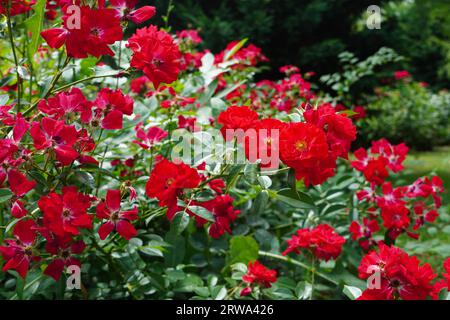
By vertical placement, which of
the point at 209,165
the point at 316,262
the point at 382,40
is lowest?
the point at 316,262

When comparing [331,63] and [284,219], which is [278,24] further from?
[284,219]

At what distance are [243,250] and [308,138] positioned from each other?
0.93 metres

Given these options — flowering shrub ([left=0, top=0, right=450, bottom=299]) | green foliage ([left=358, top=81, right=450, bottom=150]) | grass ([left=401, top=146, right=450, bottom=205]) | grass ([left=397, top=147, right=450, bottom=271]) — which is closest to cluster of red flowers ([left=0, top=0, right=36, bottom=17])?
flowering shrub ([left=0, top=0, right=450, bottom=299])

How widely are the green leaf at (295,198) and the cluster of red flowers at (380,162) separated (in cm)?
81

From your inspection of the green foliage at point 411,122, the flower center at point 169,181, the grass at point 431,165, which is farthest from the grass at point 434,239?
the green foliage at point 411,122

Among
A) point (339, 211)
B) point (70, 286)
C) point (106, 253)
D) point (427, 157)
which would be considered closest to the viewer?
point (70, 286)

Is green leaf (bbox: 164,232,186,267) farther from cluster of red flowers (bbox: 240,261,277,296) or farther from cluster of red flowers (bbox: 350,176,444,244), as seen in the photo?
cluster of red flowers (bbox: 350,176,444,244)

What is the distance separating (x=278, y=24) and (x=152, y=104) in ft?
15.3

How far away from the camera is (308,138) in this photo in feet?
3.22

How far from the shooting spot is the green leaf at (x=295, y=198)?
1131mm

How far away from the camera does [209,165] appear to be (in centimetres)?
133

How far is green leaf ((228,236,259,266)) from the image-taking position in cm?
182

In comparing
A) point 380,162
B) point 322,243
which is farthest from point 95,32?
point 380,162


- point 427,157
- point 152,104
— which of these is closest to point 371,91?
point 427,157
